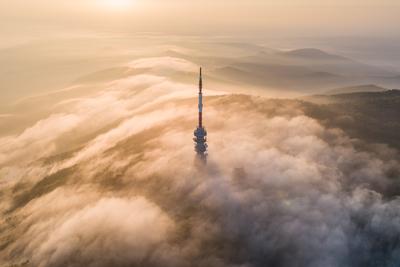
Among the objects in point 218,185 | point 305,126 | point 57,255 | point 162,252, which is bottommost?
point 57,255

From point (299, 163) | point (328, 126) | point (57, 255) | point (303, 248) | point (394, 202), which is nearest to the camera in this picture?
point (303, 248)

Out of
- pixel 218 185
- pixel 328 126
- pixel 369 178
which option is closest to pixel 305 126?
pixel 328 126

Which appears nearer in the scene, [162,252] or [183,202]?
[162,252]

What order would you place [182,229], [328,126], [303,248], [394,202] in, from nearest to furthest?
[303,248]
[394,202]
[182,229]
[328,126]

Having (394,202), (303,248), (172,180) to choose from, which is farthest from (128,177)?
(394,202)

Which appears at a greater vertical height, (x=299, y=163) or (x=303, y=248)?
(x=299, y=163)

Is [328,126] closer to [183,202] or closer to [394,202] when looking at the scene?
[394,202]

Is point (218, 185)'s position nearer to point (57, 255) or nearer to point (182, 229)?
point (182, 229)

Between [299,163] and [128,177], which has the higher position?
[299,163]

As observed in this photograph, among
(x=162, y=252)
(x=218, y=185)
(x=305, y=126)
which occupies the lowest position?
(x=162, y=252)
